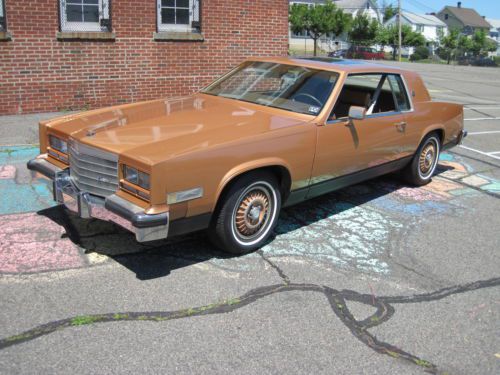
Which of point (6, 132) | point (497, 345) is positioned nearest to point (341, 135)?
point (497, 345)

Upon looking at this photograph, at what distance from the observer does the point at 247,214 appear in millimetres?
4348

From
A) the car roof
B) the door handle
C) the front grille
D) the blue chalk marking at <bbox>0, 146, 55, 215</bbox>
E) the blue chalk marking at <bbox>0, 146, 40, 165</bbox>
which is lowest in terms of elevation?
the blue chalk marking at <bbox>0, 146, 55, 215</bbox>

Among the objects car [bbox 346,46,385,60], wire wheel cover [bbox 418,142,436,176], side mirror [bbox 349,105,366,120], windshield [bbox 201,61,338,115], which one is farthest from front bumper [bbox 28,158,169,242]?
car [bbox 346,46,385,60]

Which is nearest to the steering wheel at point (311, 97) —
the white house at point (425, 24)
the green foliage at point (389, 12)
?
the white house at point (425, 24)

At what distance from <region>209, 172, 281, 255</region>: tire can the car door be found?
57cm

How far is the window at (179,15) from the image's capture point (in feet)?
34.9

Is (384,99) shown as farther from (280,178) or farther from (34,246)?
(34,246)

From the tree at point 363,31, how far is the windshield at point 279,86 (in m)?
60.0

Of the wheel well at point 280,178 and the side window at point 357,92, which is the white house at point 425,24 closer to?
the side window at point 357,92

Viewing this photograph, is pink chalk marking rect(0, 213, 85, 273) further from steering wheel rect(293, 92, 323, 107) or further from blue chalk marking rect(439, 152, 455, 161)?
blue chalk marking rect(439, 152, 455, 161)

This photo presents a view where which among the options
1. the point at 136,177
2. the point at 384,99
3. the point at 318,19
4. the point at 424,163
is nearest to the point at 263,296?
the point at 136,177

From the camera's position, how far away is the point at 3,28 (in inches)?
361

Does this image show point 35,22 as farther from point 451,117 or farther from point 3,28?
point 451,117

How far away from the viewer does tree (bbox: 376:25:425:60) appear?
217ft
